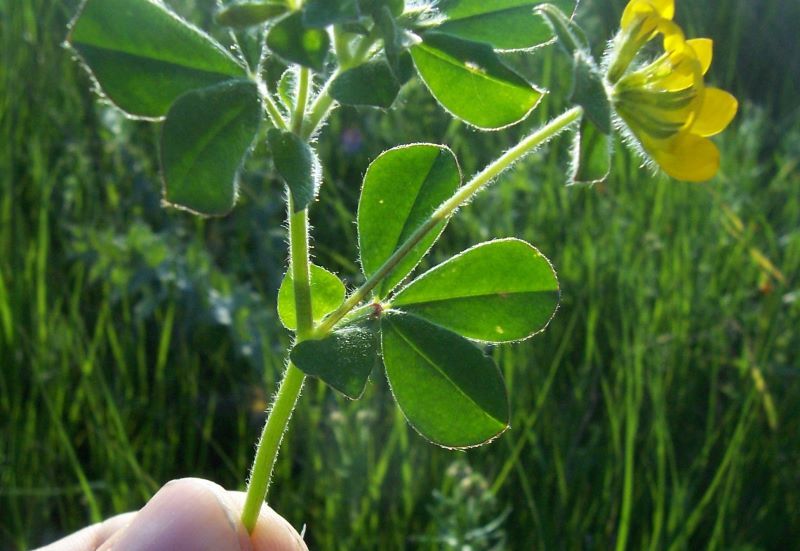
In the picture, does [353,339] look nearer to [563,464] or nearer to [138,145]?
[563,464]

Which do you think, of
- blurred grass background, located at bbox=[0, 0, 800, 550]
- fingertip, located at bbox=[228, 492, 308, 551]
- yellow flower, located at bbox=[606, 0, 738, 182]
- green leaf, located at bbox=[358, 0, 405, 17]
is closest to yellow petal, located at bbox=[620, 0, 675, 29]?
yellow flower, located at bbox=[606, 0, 738, 182]

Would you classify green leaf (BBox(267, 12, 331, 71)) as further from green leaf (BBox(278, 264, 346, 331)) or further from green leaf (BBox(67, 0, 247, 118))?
green leaf (BBox(278, 264, 346, 331))

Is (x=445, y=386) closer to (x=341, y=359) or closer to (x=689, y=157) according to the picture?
(x=341, y=359)

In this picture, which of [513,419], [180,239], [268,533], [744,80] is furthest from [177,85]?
[744,80]

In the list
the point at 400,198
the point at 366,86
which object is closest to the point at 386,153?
the point at 400,198

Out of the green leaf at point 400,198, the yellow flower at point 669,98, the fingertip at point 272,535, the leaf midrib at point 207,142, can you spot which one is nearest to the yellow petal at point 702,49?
the yellow flower at point 669,98

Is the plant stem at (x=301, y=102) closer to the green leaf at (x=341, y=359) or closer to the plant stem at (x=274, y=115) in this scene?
the plant stem at (x=274, y=115)
